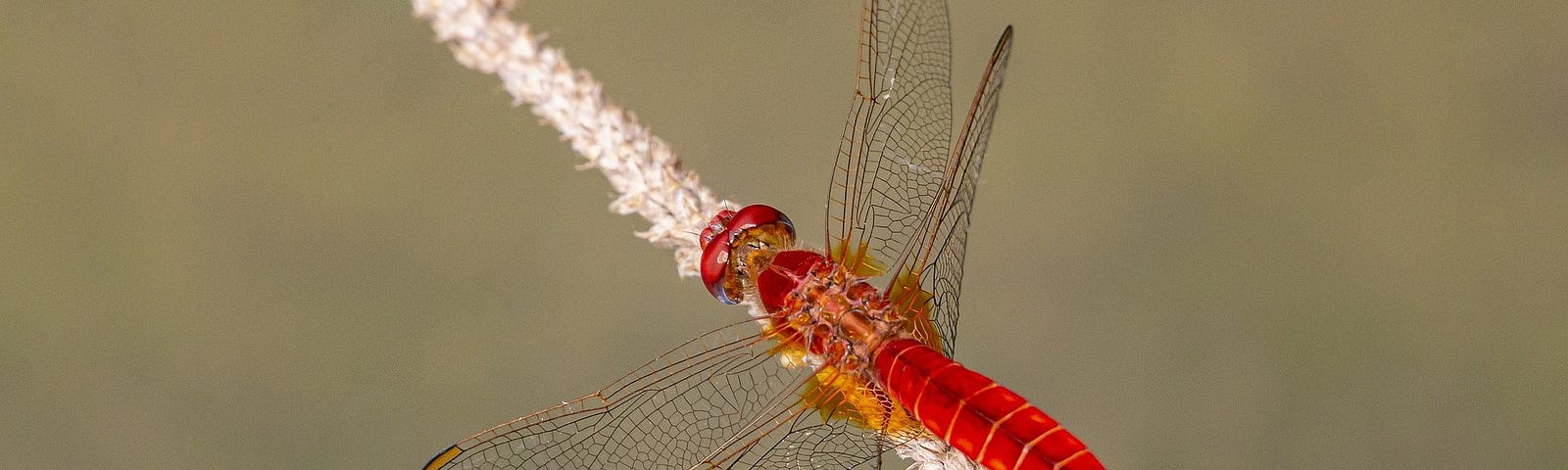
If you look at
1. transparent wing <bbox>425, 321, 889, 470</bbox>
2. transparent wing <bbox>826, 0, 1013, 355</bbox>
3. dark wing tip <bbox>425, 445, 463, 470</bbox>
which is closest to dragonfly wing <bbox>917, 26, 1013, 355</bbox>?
transparent wing <bbox>826, 0, 1013, 355</bbox>

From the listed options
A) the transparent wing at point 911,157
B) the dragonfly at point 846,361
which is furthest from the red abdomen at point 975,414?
the transparent wing at point 911,157

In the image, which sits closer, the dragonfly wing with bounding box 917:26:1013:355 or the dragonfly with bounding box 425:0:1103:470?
the dragonfly with bounding box 425:0:1103:470

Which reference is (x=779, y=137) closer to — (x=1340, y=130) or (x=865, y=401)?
(x=865, y=401)

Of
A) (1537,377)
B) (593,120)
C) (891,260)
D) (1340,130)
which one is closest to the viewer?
(593,120)

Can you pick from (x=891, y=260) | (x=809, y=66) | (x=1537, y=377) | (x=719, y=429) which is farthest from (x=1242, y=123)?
(x=719, y=429)

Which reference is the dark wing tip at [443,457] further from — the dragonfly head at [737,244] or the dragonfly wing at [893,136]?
the dragonfly wing at [893,136]

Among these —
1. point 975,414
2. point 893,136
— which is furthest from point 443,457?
point 893,136

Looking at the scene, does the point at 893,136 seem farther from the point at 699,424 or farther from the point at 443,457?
the point at 443,457

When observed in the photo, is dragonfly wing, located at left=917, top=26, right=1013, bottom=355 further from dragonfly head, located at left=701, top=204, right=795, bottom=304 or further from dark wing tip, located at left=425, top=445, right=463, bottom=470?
dark wing tip, located at left=425, top=445, right=463, bottom=470

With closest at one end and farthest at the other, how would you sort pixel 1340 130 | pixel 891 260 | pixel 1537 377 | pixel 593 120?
pixel 593 120
pixel 891 260
pixel 1537 377
pixel 1340 130
